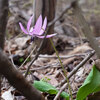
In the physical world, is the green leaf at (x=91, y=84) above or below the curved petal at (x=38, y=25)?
below

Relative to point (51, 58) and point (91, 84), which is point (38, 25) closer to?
point (91, 84)

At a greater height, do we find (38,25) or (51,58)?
(38,25)

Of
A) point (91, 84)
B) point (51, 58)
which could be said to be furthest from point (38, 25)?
point (51, 58)

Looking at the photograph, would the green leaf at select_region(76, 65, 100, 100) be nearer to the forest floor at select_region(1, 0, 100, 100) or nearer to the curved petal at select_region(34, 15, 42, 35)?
the forest floor at select_region(1, 0, 100, 100)

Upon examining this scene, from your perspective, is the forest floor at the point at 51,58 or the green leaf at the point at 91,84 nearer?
the green leaf at the point at 91,84

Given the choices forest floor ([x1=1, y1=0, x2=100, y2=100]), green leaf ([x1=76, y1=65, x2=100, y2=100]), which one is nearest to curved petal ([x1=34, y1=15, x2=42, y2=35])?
forest floor ([x1=1, y1=0, x2=100, y2=100])

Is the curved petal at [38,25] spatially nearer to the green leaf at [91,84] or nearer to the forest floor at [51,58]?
the forest floor at [51,58]

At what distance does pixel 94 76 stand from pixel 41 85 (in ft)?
1.17

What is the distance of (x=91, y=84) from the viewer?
987 millimetres

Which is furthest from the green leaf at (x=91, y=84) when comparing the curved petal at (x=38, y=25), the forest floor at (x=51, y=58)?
the curved petal at (x=38, y=25)

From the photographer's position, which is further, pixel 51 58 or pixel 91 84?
pixel 51 58

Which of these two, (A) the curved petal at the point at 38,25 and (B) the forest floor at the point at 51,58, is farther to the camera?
(B) the forest floor at the point at 51,58

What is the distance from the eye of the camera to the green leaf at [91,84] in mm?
961

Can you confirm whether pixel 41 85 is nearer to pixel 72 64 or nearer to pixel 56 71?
pixel 56 71
